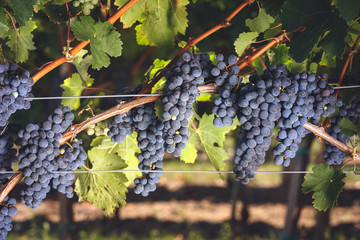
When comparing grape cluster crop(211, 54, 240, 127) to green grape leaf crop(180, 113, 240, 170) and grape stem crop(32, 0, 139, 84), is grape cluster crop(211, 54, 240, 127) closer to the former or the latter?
green grape leaf crop(180, 113, 240, 170)

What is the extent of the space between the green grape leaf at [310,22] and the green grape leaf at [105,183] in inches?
36.3

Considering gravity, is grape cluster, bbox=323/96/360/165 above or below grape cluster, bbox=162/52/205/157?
below

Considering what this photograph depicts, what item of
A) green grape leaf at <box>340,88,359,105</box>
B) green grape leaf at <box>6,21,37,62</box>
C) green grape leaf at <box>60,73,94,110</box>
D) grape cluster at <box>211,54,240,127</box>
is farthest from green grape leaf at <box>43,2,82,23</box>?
green grape leaf at <box>340,88,359,105</box>

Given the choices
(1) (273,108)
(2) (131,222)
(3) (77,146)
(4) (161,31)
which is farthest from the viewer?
(2) (131,222)

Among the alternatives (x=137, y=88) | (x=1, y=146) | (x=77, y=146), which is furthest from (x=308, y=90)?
(x=1, y=146)

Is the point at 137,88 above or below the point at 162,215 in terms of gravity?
above

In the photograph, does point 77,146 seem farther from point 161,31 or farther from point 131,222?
point 131,222

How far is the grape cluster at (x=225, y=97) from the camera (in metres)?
1.33

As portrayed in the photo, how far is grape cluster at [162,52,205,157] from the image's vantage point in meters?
1.31

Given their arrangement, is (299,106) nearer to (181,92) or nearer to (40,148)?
(181,92)

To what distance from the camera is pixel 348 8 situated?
118 centimetres

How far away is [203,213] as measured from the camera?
5.87 m

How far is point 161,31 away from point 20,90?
26.9 inches

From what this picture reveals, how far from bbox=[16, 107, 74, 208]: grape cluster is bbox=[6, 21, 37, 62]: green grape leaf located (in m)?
0.45
